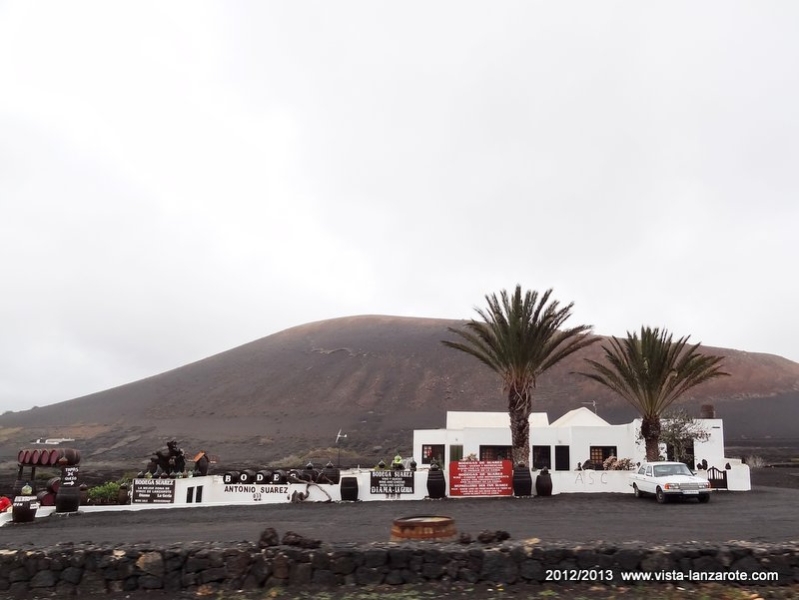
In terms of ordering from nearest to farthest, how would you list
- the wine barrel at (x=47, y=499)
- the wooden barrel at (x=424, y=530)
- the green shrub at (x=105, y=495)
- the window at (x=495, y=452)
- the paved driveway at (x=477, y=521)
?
the wooden barrel at (x=424, y=530), the paved driveway at (x=477, y=521), the wine barrel at (x=47, y=499), the green shrub at (x=105, y=495), the window at (x=495, y=452)

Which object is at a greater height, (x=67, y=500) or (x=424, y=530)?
(x=424, y=530)

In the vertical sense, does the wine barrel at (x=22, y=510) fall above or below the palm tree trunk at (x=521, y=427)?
below

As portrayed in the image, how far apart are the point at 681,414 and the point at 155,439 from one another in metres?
75.0

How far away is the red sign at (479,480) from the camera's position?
25.1 metres

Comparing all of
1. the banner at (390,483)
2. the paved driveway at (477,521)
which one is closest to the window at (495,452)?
the paved driveway at (477,521)

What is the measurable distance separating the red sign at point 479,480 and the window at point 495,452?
12.5 metres

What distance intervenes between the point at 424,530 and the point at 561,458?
1099 inches

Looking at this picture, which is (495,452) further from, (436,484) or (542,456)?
(436,484)

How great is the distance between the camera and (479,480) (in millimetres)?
25156

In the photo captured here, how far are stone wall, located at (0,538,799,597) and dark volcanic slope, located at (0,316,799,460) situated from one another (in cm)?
6510

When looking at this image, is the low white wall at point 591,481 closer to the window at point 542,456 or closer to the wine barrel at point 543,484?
the wine barrel at point 543,484

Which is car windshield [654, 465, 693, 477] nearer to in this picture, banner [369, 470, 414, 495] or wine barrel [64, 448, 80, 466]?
banner [369, 470, 414, 495]

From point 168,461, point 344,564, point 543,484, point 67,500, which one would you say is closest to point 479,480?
point 543,484

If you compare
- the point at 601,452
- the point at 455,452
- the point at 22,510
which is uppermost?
the point at 601,452
